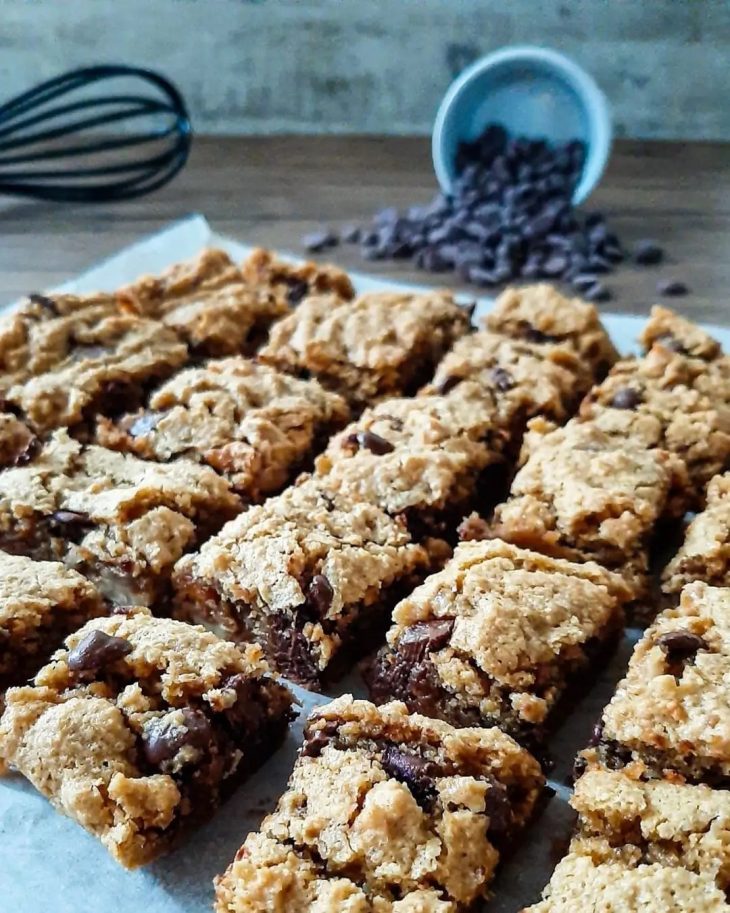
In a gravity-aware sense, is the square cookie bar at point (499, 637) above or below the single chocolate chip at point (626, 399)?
below

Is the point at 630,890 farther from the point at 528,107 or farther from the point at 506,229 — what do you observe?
the point at 528,107

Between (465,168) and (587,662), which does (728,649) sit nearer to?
(587,662)

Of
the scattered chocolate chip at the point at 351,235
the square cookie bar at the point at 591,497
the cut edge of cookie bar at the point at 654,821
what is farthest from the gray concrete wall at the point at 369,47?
the cut edge of cookie bar at the point at 654,821

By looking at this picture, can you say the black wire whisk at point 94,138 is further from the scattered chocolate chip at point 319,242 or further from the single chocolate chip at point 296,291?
the single chocolate chip at point 296,291

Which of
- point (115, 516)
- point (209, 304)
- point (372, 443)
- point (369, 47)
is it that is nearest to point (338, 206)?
point (369, 47)

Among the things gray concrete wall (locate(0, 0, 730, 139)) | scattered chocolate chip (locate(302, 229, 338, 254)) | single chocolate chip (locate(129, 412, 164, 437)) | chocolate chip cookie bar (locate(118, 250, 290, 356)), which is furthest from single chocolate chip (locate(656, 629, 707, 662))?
gray concrete wall (locate(0, 0, 730, 139))
